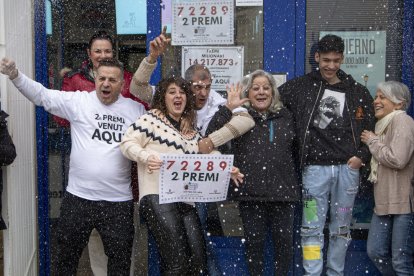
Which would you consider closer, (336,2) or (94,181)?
(94,181)

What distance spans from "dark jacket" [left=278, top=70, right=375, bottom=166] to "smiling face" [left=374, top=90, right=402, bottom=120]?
2.9 inches

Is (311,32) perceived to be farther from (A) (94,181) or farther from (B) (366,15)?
(A) (94,181)

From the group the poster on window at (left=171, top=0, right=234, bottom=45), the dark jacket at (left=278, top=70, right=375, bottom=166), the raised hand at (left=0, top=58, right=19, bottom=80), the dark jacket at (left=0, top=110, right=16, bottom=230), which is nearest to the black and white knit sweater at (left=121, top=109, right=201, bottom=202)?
the dark jacket at (left=0, top=110, right=16, bottom=230)

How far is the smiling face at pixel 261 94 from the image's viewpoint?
4738mm

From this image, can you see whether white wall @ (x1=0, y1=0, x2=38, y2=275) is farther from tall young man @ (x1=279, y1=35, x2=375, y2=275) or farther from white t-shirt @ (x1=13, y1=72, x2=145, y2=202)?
tall young man @ (x1=279, y1=35, x2=375, y2=275)

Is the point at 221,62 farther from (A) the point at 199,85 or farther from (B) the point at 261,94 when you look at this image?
(B) the point at 261,94

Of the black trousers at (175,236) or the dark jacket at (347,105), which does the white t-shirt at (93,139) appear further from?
the dark jacket at (347,105)

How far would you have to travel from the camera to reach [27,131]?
5105 mm

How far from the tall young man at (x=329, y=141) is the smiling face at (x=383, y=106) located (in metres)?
0.08

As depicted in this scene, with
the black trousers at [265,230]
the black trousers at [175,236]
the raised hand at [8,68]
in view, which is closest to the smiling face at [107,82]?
the raised hand at [8,68]

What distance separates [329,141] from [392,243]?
3.09 ft

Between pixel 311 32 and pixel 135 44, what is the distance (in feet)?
5.14

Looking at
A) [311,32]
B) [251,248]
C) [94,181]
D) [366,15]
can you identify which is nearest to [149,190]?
[94,181]

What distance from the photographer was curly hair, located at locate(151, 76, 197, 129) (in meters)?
4.50
